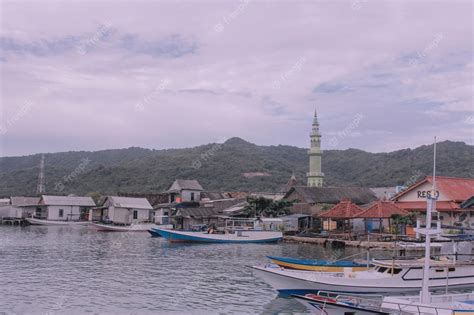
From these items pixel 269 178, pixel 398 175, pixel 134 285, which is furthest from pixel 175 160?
pixel 134 285

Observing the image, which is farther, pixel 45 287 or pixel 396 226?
pixel 396 226

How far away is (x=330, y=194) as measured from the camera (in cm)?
6338

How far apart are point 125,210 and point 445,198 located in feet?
148

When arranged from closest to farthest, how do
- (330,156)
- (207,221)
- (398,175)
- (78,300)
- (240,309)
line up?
(240,309), (78,300), (207,221), (398,175), (330,156)

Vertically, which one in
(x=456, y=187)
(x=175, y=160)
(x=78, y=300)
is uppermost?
(x=175, y=160)

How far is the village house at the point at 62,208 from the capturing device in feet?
256

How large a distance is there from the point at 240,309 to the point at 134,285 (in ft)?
23.2

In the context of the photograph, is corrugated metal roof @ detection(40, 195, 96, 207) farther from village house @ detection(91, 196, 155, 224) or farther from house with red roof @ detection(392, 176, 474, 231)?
house with red roof @ detection(392, 176, 474, 231)

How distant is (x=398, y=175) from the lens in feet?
313

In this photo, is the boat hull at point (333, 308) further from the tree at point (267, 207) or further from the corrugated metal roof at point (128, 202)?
the corrugated metal roof at point (128, 202)

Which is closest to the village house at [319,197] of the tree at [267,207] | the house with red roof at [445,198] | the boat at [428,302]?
the tree at [267,207]

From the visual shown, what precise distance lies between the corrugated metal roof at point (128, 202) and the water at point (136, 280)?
2959 centimetres

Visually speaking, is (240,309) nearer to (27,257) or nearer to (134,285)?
(134,285)

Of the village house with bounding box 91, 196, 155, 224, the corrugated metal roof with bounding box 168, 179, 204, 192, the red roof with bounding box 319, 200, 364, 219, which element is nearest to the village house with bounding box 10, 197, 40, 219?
the village house with bounding box 91, 196, 155, 224
